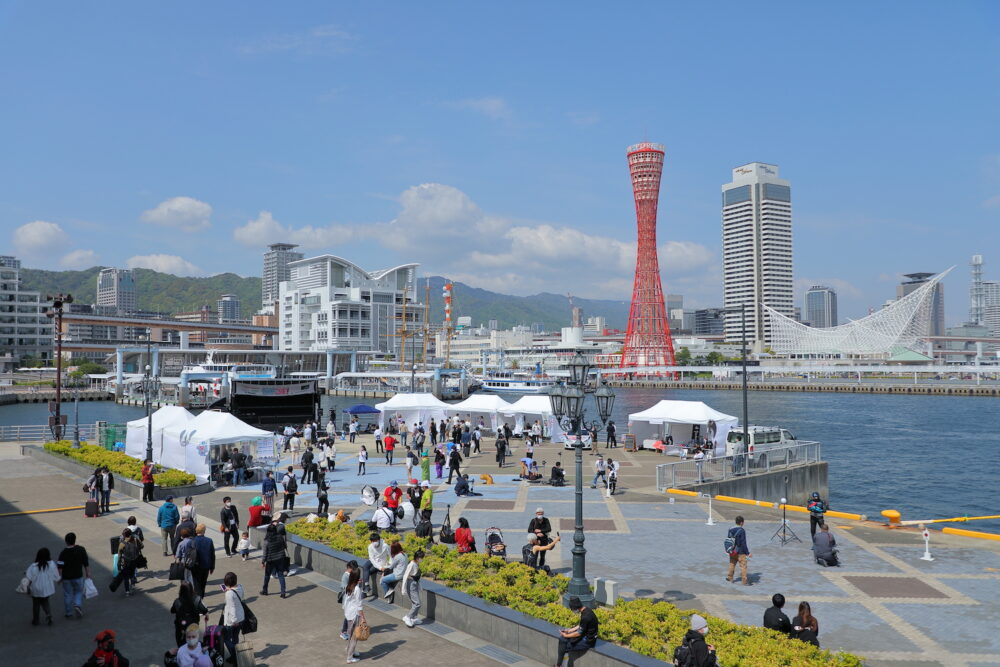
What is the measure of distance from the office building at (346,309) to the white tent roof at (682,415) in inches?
4674

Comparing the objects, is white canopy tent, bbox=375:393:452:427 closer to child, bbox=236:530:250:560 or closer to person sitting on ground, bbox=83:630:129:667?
child, bbox=236:530:250:560

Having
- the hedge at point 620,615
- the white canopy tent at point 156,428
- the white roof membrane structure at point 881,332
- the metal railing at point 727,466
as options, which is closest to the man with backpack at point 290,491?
the hedge at point 620,615

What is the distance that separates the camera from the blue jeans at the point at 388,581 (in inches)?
478

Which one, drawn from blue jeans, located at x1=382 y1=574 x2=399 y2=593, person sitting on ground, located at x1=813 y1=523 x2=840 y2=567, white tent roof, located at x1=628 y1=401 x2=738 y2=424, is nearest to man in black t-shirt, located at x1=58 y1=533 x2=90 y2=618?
blue jeans, located at x1=382 y1=574 x2=399 y2=593

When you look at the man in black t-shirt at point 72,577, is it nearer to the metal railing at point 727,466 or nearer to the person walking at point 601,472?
the person walking at point 601,472

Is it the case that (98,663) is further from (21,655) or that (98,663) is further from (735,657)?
(735,657)

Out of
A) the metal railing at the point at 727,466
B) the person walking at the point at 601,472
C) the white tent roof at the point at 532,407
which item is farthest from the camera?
the white tent roof at the point at 532,407

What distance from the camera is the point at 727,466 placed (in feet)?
82.8

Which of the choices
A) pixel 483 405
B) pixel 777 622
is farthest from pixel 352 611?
pixel 483 405

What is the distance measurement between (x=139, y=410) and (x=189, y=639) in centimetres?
9173

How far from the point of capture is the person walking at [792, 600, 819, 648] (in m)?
9.18

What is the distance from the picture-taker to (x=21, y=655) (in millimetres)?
9844

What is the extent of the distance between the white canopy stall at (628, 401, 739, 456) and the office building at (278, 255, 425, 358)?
117 metres

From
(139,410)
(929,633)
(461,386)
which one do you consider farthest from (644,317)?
(929,633)
